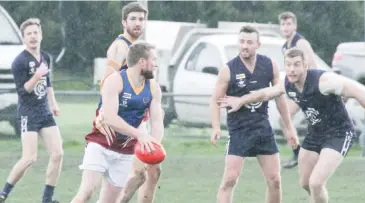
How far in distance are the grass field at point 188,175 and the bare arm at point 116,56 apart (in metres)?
2.15

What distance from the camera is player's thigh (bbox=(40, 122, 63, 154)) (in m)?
10.3

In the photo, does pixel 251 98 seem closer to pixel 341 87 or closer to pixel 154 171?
pixel 341 87

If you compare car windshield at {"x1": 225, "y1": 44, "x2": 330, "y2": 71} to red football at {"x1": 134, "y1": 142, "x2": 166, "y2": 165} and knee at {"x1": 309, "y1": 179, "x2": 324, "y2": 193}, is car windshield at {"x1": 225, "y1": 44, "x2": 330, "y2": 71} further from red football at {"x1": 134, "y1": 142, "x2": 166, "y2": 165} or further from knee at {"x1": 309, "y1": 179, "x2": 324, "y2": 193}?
red football at {"x1": 134, "y1": 142, "x2": 166, "y2": 165}

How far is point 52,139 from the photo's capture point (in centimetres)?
1032

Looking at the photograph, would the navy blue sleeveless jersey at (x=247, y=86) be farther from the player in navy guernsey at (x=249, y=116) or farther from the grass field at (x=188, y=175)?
the grass field at (x=188, y=175)

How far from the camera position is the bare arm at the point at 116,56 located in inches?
347

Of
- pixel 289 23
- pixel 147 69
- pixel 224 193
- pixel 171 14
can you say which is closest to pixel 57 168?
pixel 224 193

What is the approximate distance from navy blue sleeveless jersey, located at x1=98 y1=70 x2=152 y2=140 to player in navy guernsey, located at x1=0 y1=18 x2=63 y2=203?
245 centimetres

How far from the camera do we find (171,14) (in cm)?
2069

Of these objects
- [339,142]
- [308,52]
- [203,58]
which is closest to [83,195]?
[339,142]

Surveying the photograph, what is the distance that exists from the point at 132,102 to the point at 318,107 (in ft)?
6.15

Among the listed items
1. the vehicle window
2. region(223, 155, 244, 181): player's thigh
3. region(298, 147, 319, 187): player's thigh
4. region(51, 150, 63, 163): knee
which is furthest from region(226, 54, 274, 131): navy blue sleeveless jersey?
the vehicle window

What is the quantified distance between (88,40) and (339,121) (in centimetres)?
1241

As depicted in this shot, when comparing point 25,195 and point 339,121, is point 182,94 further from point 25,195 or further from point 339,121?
point 339,121
